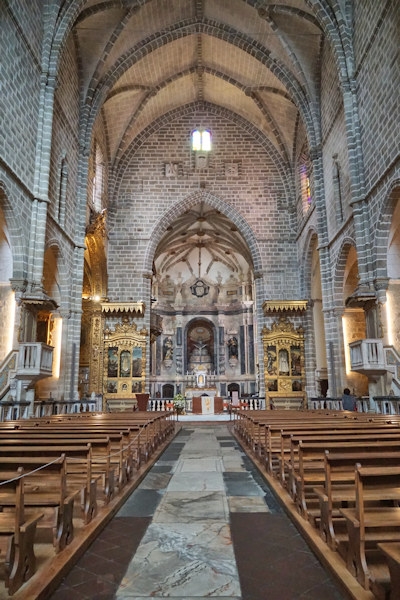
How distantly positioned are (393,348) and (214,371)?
25815 mm

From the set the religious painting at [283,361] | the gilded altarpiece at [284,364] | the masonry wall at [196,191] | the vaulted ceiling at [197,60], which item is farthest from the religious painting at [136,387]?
the vaulted ceiling at [197,60]

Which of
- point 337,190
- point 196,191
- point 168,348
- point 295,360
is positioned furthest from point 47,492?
point 168,348

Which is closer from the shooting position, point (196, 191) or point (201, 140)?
point (196, 191)

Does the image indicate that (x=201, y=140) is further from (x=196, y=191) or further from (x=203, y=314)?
(x=203, y=314)

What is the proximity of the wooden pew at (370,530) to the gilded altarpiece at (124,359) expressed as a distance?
19371 millimetres

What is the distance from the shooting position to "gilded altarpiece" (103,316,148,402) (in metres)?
22.2

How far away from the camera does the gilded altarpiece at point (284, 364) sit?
22.0 metres

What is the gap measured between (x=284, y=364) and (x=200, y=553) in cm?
1948

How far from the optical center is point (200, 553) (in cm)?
359

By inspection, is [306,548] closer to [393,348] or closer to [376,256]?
[393,348]

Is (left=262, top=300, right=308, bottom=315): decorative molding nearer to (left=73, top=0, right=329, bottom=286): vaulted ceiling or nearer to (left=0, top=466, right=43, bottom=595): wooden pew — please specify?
(left=73, top=0, right=329, bottom=286): vaulted ceiling

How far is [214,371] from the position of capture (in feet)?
123

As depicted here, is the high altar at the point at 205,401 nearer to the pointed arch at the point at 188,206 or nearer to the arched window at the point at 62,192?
the pointed arch at the point at 188,206

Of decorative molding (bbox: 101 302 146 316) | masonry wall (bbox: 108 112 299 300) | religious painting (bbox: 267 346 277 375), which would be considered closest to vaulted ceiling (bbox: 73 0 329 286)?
masonry wall (bbox: 108 112 299 300)
